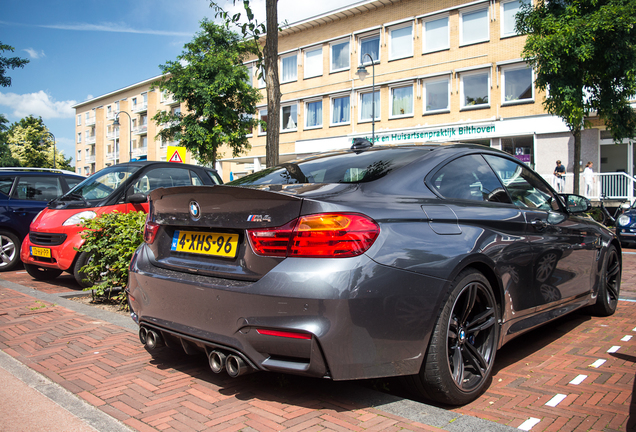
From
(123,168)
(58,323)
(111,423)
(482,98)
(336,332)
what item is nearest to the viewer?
(336,332)

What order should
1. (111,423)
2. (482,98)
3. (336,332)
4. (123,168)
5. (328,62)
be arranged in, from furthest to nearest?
(328,62), (482,98), (123,168), (111,423), (336,332)

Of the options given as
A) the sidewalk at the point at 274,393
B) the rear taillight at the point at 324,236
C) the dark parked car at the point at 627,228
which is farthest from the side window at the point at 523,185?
the dark parked car at the point at 627,228

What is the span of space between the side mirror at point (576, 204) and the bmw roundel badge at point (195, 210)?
3.24 m

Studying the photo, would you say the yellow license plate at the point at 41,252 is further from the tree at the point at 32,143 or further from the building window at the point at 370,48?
the tree at the point at 32,143

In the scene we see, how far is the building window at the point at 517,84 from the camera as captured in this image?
78.8 feet

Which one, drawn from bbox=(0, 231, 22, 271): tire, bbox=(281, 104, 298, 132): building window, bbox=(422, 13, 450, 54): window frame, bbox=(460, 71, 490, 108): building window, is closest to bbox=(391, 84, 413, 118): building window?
bbox=(422, 13, 450, 54): window frame

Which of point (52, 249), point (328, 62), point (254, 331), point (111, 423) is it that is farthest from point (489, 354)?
point (328, 62)

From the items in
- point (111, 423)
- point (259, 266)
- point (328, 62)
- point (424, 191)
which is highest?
point (328, 62)

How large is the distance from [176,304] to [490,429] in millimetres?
1785

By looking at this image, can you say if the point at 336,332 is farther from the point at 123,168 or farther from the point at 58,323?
the point at 123,168

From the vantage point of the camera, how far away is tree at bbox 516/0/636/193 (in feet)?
52.1

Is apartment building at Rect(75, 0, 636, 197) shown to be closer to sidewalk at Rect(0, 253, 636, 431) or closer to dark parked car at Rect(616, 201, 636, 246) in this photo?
dark parked car at Rect(616, 201, 636, 246)

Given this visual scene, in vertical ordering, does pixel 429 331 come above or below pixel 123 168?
below

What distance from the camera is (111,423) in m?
2.57
